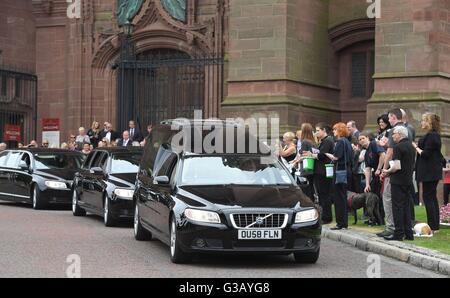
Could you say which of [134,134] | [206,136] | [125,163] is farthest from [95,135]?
[206,136]

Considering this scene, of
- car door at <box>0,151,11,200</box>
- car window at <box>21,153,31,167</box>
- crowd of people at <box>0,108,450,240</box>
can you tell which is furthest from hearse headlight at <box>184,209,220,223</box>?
car door at <box>0,151,11,200</box>

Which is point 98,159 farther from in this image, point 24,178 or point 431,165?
point 431,165

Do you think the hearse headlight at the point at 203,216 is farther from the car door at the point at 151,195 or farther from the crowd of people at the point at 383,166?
the crowd of people at the point at 383,166

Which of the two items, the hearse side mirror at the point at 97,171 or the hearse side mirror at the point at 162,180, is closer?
the hearse side mirror at the point at 162,180

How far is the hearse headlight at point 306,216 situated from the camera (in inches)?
468

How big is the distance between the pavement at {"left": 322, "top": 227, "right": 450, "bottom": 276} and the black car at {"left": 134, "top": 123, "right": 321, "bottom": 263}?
4.42ft

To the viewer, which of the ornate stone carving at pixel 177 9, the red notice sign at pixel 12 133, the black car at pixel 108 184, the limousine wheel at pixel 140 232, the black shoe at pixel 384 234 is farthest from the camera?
the red notice sign at pixel 12 133

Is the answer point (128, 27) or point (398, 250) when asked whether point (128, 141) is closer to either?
point (128, 27)

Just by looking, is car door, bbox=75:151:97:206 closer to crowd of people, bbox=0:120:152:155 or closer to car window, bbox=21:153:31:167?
car window, bbox=21:153:31:167

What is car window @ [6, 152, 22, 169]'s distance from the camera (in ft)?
74.6

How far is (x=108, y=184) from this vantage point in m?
17.6

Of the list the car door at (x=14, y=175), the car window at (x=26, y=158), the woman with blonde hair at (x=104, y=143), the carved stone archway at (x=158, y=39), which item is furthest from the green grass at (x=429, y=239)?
the carved stone archway at (x=158, y=39)

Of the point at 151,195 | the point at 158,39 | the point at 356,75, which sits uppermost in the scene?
the point at 158,39

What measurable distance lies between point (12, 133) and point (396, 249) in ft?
73.9
